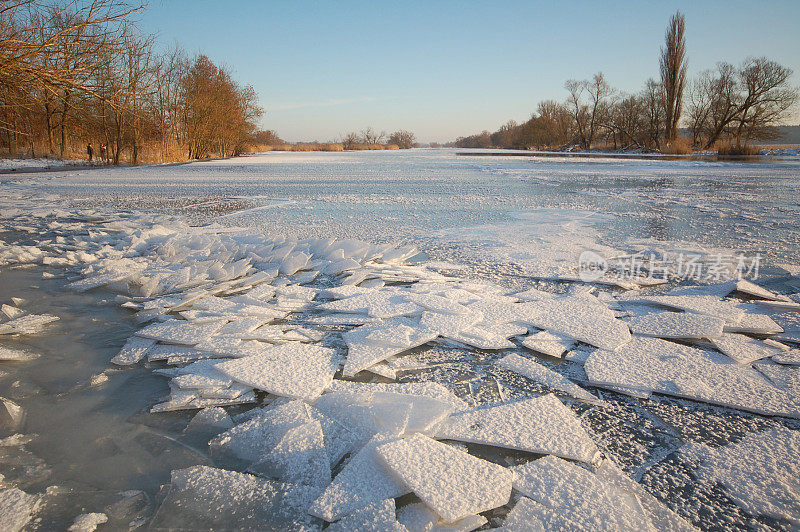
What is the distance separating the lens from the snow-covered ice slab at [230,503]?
1.06 m

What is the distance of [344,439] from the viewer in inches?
53.8

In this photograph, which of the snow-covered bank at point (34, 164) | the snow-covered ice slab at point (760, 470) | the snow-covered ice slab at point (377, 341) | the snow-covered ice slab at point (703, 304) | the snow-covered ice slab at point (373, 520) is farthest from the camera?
the snow-covered bank at point (34, 164)

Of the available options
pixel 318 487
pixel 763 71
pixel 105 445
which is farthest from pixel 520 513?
pixel 763 71

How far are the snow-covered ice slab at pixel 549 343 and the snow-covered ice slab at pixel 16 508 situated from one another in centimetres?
188

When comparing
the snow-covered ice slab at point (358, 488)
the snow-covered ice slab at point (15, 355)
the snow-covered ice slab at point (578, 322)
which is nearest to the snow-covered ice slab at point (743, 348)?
the snow-covered ice slab at point (578, 322)

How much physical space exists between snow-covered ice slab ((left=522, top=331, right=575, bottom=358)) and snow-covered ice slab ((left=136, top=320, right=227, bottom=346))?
1.62 m

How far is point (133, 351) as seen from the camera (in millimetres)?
1981

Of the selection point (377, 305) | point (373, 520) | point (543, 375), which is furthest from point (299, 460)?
point (377, 305)

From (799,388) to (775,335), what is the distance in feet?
1.98

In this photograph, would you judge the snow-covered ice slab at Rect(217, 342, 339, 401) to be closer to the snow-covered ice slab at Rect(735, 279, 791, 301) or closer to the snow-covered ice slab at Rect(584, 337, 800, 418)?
the snow-covered ice slab at Rect(584, 337, 800, 418)

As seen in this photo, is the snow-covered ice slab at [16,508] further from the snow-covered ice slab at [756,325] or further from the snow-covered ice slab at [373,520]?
the snow-covered ice slab at [756,325]

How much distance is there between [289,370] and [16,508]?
887 mm

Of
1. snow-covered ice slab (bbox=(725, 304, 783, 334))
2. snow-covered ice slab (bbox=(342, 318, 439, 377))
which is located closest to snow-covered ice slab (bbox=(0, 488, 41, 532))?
snow-covered ice slab (bbox=(342, 318, 439, 377))

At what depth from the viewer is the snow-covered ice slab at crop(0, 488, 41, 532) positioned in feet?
3.39
